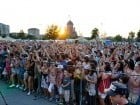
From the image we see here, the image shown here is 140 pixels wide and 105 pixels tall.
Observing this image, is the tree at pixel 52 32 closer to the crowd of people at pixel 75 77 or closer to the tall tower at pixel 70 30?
the tall tower at pixel 70 30

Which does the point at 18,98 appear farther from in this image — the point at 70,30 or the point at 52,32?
the point at 70,30

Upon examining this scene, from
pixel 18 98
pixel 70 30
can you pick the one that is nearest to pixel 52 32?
pixel 70 30

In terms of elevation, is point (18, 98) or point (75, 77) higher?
point (75, 77)

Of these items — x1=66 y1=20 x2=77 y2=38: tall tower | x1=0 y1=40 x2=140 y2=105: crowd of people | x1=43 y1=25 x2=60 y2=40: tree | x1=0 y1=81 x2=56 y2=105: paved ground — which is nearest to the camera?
x1=0 y1=40 x2=140 y2=105: crowd of people

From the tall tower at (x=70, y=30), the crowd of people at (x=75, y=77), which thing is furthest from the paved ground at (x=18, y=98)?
the tall tower at (x=70, y=30)

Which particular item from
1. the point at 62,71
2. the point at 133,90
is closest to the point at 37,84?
the point at 62,71

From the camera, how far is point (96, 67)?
13266 mm

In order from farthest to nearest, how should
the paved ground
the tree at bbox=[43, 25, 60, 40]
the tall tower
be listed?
the tall tower
the tree at bbox=[43, 25, 60, 40]
the paved ground

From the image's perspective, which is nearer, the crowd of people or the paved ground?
the crowd of people

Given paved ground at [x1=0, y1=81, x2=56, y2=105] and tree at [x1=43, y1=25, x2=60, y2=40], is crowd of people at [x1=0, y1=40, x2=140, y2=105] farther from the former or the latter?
tree at [x1=43, y1=25, x2=60, y2=40]

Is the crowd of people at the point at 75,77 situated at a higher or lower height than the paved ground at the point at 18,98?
higher

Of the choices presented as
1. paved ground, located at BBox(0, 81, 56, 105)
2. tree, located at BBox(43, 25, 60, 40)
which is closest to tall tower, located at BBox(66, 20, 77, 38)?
tree, located at BBox(43, 25, 60, 40)

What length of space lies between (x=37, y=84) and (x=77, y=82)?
3.67m

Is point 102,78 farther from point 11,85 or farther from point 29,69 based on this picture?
point 11,85
